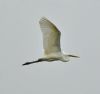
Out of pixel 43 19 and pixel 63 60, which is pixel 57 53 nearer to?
pixel 63 60

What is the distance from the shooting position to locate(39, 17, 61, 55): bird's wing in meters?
30.6

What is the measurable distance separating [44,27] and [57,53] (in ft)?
6.32

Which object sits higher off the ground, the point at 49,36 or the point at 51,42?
the point at 49,36

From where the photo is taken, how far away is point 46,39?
31.4 meters

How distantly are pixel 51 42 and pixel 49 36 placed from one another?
0.37 meters

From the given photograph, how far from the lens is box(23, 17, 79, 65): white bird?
30672 millimetres

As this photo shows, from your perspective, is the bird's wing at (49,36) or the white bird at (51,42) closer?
the bird's wing at (49,36)

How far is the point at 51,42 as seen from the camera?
31.7 m

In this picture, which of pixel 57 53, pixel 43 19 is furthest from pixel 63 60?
pixel 43 19

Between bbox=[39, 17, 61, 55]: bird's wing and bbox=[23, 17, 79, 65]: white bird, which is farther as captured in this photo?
bbox=[23, 17, 79, 65]: white bird

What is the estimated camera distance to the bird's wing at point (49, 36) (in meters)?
30.6

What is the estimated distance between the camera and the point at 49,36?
31406 mm

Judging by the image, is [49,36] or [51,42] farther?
[51,42]

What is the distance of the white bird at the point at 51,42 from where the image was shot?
101 feet
